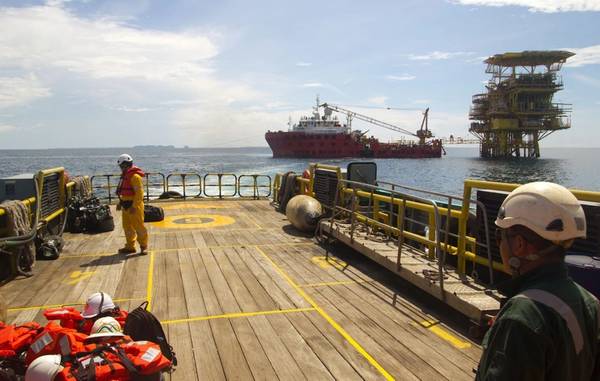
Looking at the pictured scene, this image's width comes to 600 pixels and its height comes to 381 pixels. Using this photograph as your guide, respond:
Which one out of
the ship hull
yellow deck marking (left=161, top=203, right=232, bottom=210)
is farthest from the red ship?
yellow deck marking (left=161, top=203, right=232, bottom=210)

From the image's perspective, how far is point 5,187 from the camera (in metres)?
9.30

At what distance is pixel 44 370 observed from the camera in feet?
10.5

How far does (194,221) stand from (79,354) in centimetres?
1006

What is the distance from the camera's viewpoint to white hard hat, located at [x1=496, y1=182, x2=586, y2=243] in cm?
175

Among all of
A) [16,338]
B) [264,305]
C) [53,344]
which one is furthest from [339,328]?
[16,338]

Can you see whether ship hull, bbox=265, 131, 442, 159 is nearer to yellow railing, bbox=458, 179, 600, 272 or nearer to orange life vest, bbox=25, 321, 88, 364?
yellow railing, bbox=458, 179, 600, 272

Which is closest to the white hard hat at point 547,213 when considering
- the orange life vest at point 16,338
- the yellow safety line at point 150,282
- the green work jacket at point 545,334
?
the green work jacket at point 545,334

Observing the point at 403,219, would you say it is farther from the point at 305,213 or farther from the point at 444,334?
the point at 305,213

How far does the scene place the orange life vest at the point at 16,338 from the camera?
145 inches

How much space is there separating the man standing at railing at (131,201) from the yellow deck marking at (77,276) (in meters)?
1.41

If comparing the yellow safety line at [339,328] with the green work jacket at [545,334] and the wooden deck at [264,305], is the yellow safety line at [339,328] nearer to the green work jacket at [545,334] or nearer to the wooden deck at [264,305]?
the wooden deck at [264,305]

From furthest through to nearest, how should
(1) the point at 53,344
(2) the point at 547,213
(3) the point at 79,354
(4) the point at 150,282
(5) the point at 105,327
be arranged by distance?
(4) the point at 150,282
(5) the point at 105,327
(1) the point at 53,344
(3) the point at 79,354
(2) the point at 547,213

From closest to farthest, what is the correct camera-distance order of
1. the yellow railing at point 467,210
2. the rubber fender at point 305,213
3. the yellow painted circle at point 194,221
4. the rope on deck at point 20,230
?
1. the yellow railing at point 467,210
2. the rope on deck at point 20,230
3. the rubber fender at point 305,213
4. the yellow painted circle at point 194,221

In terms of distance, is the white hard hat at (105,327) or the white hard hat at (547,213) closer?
the white hard hat at (547,213)
